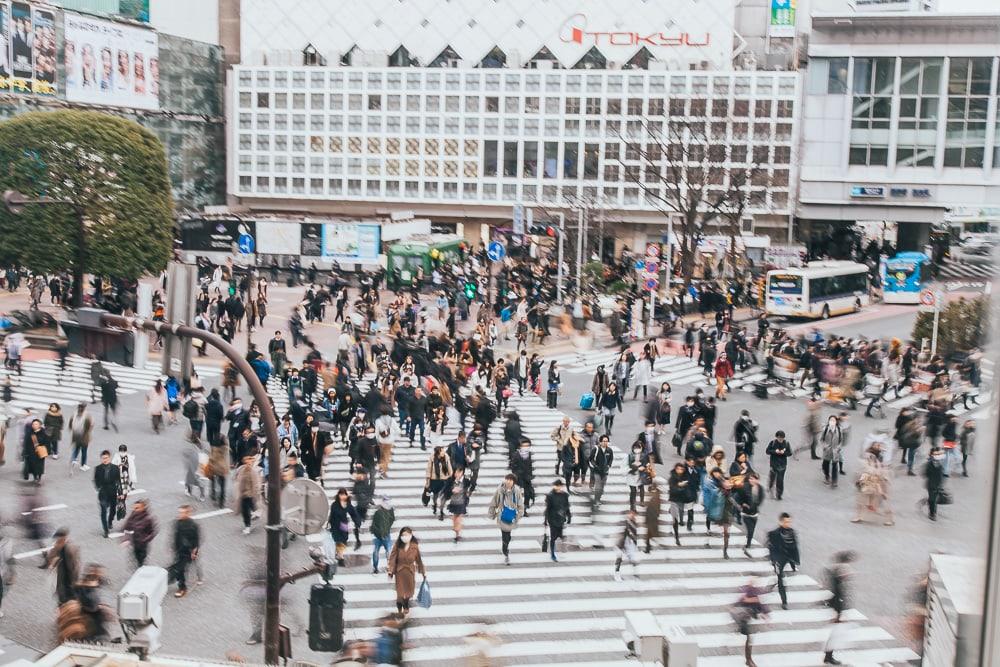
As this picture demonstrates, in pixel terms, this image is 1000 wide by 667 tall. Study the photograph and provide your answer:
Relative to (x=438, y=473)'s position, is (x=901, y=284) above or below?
above

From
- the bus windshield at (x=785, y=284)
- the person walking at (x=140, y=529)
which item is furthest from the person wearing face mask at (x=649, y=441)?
the bus windshield at (x=785, y=284)

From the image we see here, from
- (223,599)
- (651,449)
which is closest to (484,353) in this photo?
(651,449)

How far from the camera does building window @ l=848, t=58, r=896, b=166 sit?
59.8 meters

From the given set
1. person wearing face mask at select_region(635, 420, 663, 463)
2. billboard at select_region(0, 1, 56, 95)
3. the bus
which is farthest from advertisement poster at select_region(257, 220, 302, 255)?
person wearing face mask at select_region(635, 420, 663, 463)

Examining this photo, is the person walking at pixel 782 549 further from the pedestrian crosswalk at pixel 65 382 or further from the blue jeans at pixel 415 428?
the pedestrian crosswalk at pixel 65 382

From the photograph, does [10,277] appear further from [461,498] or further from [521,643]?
[521,643]

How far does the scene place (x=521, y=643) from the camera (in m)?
13.1

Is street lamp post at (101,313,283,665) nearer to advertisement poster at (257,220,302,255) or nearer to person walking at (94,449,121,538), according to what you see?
person walking at (94,449,121,538)

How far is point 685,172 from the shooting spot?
55562 mm

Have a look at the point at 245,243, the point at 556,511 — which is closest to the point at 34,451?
the point at 556,511

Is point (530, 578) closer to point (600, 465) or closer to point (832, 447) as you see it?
point (600, 465)

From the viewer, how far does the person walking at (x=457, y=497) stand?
1658cm

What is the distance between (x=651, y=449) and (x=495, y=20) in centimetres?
5732

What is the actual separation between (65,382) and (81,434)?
9779 millimetres
